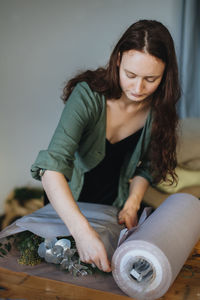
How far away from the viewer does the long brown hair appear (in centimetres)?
109

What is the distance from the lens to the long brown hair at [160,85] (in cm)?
109

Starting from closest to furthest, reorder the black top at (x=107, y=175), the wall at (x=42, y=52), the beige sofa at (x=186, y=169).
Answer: the black top at (x=107, y=175)
the beige sofa at (x=186, y=169)
the wall at (x=42, y=52)

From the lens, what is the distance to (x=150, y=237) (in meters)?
0.79

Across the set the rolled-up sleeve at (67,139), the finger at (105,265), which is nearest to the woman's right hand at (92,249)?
the finger at (105,265)

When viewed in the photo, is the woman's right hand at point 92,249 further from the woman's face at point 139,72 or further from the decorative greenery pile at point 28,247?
the woman's face at point 139,72

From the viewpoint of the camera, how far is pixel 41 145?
262 cm

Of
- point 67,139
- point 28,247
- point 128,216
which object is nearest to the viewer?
point 28,247

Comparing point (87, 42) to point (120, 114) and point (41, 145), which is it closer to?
point (41, 145)

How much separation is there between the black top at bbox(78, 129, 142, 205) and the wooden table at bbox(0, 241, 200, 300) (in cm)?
61

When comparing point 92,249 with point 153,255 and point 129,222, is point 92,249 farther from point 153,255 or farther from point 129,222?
point 129,222

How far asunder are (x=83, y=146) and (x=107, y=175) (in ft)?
0.65

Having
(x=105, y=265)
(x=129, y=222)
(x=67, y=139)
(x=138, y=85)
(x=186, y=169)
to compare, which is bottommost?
(x=186, y=169)

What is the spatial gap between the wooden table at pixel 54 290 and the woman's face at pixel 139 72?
1.87 ft

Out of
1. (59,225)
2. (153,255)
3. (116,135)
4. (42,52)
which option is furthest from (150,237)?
(42,52)
